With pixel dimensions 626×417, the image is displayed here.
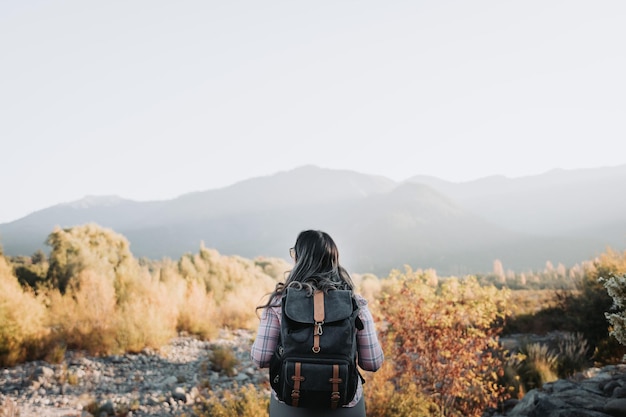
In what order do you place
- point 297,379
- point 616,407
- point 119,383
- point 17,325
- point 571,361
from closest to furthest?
1. point 297,379
2. point 616,407
3. point 119,383
4. point 571,361
5. point 17,325

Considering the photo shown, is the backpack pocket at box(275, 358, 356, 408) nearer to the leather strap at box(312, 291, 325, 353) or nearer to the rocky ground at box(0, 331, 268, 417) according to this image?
the leather strap at box(312, 291, 325, 353)

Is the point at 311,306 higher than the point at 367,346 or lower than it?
higher

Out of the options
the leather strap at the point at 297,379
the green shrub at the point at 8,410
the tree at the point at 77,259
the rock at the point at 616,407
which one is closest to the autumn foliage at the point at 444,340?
the rock at the point at 616,407

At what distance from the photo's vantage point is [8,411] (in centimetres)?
488

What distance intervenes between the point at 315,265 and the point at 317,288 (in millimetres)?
164

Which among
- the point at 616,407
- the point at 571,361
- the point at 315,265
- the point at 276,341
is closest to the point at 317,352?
the point at 276,341

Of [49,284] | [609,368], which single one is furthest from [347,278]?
[49,284]

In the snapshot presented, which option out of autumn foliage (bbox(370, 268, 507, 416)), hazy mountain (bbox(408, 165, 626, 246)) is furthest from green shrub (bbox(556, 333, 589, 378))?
hazy mountain (bbox(408, 165, 626, 246))

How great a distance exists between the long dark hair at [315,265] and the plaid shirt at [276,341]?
0.07 meters

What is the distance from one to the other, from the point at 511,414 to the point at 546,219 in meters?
198

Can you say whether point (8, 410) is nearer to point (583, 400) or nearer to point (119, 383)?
point (119, 383)

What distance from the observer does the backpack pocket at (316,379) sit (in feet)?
6.34

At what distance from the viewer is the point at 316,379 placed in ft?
6.35

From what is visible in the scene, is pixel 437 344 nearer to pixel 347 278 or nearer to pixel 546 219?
pixel 347 278
